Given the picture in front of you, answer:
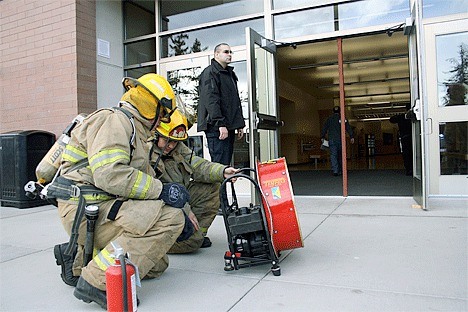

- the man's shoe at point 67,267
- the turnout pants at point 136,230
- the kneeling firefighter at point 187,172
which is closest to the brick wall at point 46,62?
the kneeling firefighter at point 187,172

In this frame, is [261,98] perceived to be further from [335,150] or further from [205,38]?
[335,150]

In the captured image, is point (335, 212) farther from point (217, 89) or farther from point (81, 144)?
point (81, 144)

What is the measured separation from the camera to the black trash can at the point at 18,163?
5871 millimetres

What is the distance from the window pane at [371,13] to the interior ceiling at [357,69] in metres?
2.65

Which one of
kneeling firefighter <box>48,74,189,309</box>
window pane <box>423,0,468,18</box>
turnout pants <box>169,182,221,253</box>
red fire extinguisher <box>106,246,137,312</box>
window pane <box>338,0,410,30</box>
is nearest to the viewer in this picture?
red fire extinguisher <box>106,246,137,312</box>

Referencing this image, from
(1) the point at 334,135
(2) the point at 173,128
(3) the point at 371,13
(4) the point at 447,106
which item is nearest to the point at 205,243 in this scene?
(2) the point at 173,128

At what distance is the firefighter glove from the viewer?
223 centimetres

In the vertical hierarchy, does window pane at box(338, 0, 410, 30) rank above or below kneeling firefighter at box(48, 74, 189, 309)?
above

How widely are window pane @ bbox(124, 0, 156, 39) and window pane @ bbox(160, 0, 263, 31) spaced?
291 mm

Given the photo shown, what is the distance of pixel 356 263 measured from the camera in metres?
2.75

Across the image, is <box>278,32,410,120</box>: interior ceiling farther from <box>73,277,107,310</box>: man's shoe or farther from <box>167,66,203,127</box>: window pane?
<box>73,277,107,310</box>: man's shoe

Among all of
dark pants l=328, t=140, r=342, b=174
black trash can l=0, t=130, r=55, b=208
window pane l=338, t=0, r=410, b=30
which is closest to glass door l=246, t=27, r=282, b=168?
window pane l=338, t=0, r=410, b=30

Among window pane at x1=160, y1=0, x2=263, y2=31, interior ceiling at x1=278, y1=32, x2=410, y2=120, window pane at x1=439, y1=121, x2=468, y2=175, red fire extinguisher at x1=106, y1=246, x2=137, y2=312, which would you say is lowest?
red fire extinguisher at x1=106, y1=246, x2=137, y2=312

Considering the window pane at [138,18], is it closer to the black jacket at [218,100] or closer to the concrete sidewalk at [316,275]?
the black jacket at [218,100]
